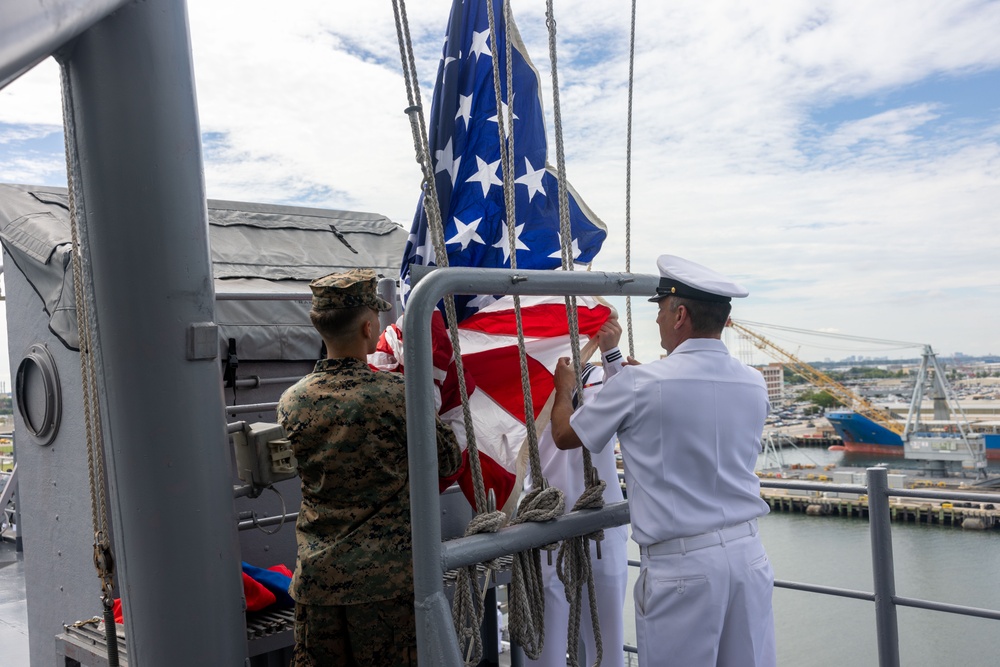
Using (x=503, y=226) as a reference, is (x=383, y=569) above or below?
below

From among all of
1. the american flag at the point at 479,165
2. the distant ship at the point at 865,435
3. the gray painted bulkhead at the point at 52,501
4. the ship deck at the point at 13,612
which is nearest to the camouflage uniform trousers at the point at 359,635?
the american flag at the point at 479,165

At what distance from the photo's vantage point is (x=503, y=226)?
281 centimetres

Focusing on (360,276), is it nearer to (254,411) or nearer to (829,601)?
(254,411)

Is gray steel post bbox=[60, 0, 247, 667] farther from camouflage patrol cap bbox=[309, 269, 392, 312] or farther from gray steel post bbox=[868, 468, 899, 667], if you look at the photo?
gray steel post bbox=[868, 468, 899, 667]

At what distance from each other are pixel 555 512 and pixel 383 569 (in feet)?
1.57

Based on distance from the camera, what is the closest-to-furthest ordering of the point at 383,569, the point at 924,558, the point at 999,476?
the point at 383,569, the point at 924,558, the point at 999,476

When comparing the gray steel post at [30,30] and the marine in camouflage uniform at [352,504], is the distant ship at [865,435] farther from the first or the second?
the gray steel post at [30,30]

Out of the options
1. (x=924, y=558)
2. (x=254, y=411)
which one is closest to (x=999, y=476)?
(x=924, y=558)

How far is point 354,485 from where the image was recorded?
6.78 ft

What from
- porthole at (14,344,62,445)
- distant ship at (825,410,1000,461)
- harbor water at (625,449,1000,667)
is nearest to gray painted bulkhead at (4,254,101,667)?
porthole at (14,344,62,445)

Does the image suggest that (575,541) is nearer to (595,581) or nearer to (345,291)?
(345,291)

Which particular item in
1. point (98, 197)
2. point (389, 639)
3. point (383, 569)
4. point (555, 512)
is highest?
point (98, 197)

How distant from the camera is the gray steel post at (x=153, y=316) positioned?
207cm

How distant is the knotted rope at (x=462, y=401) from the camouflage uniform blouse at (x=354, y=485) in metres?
0.20
